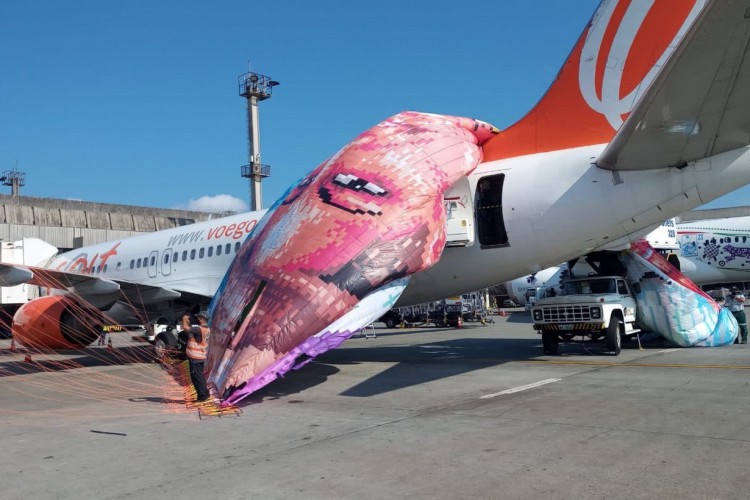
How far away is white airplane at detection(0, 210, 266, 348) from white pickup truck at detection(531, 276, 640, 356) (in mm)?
8548

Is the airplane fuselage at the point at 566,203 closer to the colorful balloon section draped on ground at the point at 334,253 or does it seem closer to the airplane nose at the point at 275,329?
the colorful balloon section draped on ground at the point at 334,253

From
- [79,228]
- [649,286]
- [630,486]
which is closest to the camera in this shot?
[630,486]

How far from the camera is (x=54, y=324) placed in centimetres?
1616

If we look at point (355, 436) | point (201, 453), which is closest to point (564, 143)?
point (355, 436)

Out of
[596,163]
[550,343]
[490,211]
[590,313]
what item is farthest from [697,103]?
[550,343]

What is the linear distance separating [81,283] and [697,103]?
14213mm

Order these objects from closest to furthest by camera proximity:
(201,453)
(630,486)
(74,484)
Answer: (630,486) → (74,484) → (201,453)

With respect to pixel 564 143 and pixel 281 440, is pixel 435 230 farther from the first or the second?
pixel 281 440

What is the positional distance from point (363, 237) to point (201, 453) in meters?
4.56

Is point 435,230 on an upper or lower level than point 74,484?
upper

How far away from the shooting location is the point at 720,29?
257 inches

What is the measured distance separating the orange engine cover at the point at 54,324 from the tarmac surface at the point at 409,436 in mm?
3806

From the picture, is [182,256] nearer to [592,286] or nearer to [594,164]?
[592,286]

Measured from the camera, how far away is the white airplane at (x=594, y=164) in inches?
375
